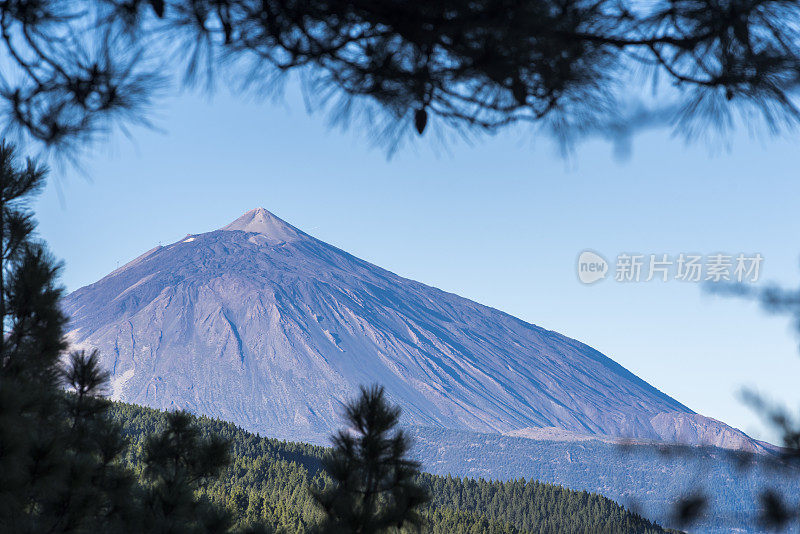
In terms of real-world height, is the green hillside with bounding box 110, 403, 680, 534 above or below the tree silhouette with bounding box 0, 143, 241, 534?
below

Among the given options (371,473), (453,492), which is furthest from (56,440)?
(453,492)

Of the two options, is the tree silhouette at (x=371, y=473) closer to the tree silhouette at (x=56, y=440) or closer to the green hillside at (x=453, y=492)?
the tree silhouette at (x=56, y=440)

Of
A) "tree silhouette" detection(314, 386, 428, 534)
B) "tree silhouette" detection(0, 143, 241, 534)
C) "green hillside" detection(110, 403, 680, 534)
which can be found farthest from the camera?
"green hillside" detection(110, 403, 680, 534)

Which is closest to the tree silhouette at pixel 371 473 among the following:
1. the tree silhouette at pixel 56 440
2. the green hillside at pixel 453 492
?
the tree silhouette at pixel 56 440

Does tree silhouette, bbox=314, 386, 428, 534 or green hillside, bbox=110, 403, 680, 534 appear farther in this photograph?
green hillside, bbox=110, 403, 680, 534

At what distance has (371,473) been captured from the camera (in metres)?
4.97

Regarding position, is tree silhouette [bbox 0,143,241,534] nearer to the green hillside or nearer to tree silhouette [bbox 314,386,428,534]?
tree silhouette [bbox 314,386,428,534]

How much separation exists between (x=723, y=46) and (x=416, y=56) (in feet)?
5.64

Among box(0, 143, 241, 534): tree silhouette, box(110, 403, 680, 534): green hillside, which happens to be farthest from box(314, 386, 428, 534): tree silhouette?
box(110, 403, 680, 534): green hillside

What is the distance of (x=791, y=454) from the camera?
4.04 m

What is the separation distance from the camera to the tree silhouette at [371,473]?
4.86 m

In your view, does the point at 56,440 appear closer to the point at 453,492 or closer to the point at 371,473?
the point at 371,473

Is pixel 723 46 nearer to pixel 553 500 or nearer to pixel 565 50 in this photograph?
pixel 565 50

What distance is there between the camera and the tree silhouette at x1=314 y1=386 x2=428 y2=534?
486cm
